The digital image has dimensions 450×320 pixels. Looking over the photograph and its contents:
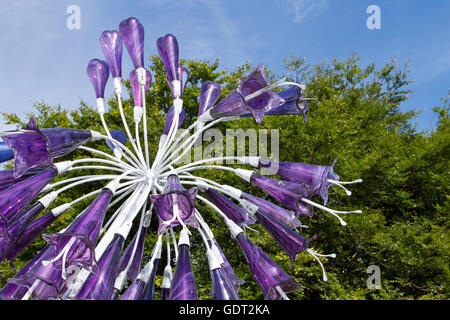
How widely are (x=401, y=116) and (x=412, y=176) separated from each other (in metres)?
7.30

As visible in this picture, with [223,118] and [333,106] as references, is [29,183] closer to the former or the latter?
[223,118]

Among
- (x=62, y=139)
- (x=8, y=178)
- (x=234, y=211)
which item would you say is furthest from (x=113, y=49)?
(x=234, y=211)

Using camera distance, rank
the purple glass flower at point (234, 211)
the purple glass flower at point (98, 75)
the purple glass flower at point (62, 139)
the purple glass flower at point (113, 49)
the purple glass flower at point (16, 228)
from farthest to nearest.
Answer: the purple glass flower at point (98, 75)
the purple glass flower at point (113, 49)
the purple glass flower at point (234, 211)
the purple glass flower at point (16, 228)
the purple glass flower at point (62, 139)

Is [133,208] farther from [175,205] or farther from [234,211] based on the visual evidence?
[234,211]

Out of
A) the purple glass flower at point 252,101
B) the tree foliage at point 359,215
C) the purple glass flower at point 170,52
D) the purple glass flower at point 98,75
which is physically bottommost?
the tree foliage at point 359,215

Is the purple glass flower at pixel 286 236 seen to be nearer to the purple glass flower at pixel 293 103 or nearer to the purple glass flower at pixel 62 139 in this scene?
the purple glass flower at pixel 293 103

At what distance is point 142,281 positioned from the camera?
3.71 metres

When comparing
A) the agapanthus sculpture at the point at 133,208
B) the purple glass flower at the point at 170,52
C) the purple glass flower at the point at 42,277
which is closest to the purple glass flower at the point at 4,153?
the agapanthus sculpture at the point at 133,208

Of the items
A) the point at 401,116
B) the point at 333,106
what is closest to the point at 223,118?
the point at 333,106

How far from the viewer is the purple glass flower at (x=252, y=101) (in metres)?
3.79

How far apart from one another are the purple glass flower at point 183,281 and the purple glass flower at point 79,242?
0.74 m

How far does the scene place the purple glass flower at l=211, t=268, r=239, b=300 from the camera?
3.12 meters

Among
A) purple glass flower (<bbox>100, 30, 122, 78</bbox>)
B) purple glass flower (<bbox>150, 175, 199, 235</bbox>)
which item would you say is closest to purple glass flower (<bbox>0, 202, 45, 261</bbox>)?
purple glass flower (<bbox>150, 175, 199, 235</bbox>)

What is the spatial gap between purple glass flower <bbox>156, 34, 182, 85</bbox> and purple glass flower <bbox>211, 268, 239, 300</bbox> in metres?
2.65
